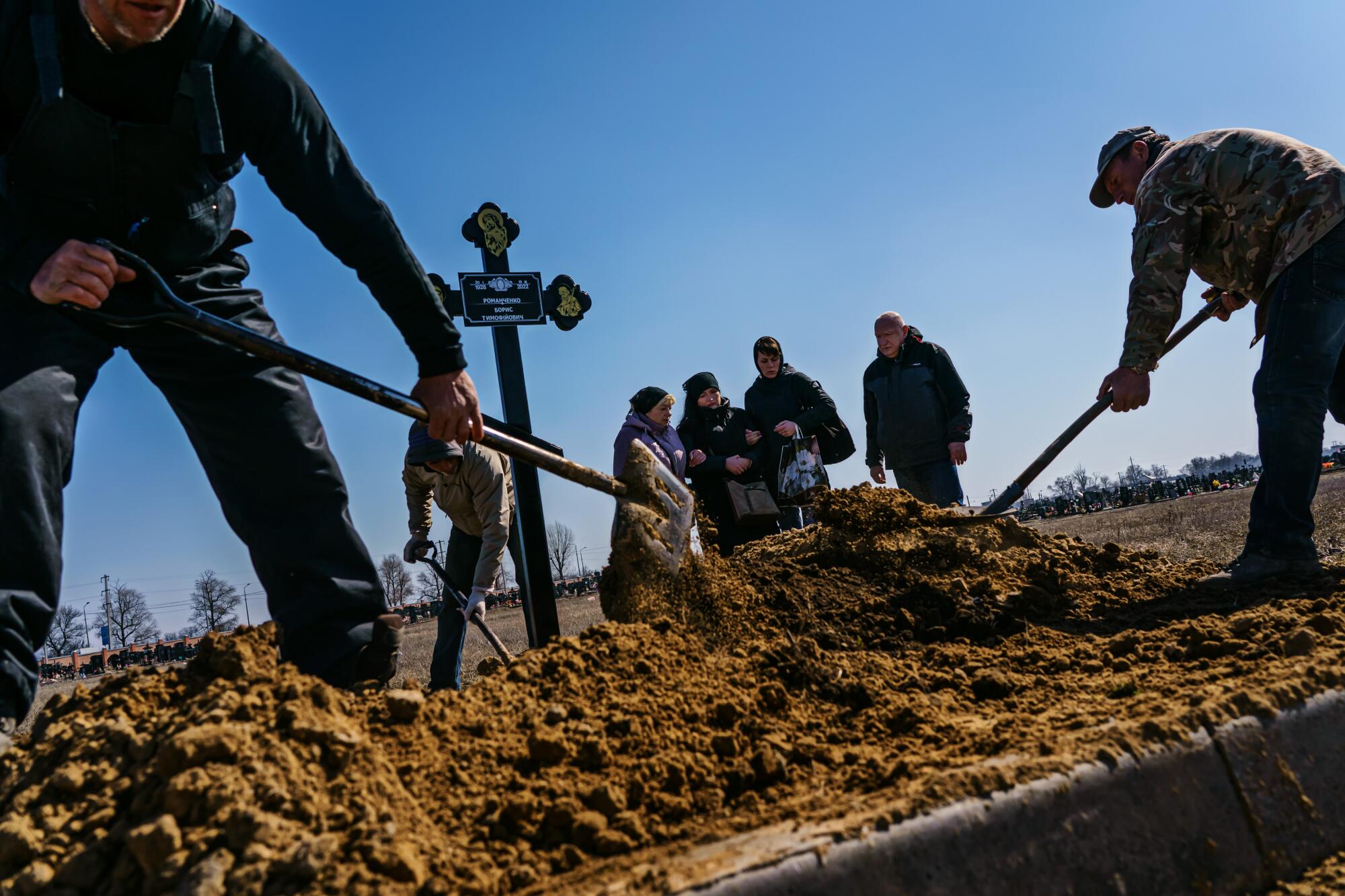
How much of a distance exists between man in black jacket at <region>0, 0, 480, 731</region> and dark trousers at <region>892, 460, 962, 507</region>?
3984 mm

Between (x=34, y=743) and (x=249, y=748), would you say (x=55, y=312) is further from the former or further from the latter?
(x=249, y=748)

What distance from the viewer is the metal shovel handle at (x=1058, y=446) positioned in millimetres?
4094

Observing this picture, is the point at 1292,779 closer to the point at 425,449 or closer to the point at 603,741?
the point at 603,741

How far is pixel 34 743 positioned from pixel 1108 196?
440 centimetres

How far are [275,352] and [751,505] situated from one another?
12.5ft

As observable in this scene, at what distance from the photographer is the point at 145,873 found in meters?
1.22

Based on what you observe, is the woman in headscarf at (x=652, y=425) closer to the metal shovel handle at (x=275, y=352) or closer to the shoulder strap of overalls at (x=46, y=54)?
the metal shovel handle at (x=275, y=352)

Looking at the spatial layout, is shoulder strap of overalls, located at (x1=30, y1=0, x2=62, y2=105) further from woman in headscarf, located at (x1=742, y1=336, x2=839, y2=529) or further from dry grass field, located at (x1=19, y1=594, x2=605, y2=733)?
woman in headscarf, located at (x1=742, y1=336, x2=839, y2=529)

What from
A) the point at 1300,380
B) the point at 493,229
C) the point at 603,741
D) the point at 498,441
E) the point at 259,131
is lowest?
the point at 603,741

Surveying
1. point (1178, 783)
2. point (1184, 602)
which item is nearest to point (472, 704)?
point (1178, 783)

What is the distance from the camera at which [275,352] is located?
221 centimetres

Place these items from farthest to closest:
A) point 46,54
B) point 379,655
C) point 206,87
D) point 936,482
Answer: point 936,482
point 379,655
point 206,87
point 46,54

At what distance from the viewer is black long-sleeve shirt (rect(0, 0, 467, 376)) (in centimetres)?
199

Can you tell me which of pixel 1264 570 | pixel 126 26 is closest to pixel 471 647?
pixel 1264 570
